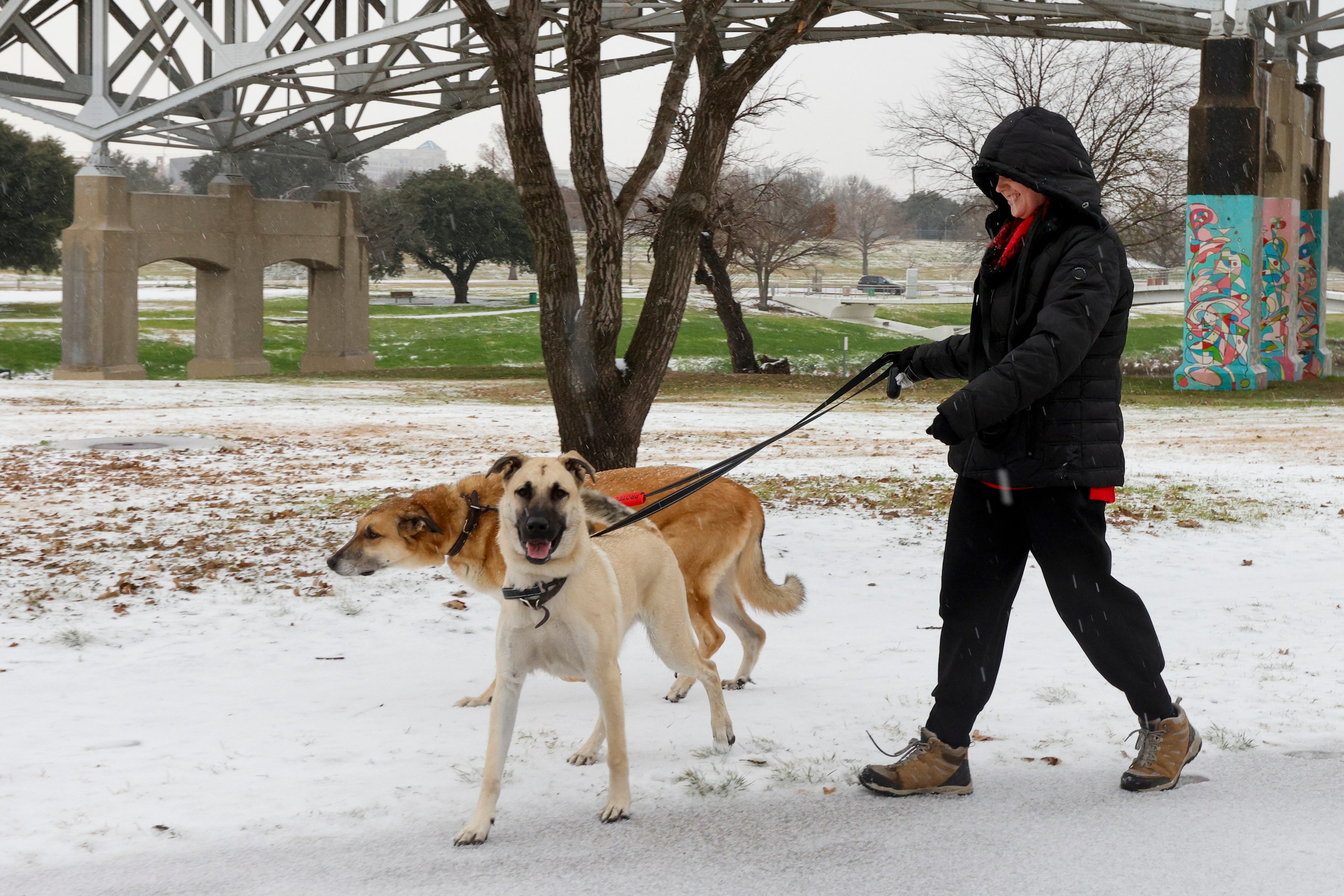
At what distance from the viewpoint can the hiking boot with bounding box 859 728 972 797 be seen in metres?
4.15

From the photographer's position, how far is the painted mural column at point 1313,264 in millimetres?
29938

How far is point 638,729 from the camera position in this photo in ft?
16.5

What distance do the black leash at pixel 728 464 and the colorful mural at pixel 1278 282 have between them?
25533mm

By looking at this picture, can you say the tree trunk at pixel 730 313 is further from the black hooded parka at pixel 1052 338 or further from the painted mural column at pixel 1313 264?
the black hooded parka at pixel 1052 338

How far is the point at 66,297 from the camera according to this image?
33.0 metres

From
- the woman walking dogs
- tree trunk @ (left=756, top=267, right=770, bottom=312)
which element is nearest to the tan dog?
the woman walking dogs

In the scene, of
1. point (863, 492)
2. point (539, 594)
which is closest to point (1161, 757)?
point (539, 594)

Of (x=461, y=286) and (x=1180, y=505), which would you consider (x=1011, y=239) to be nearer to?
(x=1180, y=505)

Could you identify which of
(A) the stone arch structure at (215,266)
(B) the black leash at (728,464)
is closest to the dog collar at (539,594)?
(B) the black leash at (728,464)

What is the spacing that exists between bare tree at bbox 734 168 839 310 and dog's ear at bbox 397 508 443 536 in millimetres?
30768

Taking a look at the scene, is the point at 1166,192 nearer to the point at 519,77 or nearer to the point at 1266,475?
the point at 1266,475

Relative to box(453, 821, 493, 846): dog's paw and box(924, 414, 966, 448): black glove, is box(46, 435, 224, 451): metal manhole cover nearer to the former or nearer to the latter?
box(453, 821, 493, 846): dog's paw

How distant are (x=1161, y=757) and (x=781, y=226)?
35.6 meters

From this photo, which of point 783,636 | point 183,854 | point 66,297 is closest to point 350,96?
point 66,297
